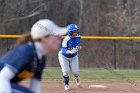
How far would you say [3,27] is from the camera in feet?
116

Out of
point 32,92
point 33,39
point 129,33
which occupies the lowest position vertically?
point 129,33

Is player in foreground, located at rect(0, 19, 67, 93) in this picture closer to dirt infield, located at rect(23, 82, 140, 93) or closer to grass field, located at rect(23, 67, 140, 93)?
grass field, located at rect(23, 67, 140, 93)

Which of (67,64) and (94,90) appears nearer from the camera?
(67,64)

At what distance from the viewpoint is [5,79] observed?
4.94 meters

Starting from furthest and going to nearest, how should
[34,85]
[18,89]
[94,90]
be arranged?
[94,90] < [34,85] < [18,89]

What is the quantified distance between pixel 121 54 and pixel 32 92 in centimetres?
2146

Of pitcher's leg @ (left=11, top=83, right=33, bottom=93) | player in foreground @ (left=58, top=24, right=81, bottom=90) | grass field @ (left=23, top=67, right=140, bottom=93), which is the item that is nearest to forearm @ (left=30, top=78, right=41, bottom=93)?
pitcher's leg @ (left=11, top=83, right=33, bottom=93)

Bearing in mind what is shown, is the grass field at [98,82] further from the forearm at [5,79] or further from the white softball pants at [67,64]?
the forearm at [5,79]

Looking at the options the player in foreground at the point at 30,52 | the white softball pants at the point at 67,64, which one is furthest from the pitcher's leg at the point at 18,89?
the white softball pants at the point at 67,64

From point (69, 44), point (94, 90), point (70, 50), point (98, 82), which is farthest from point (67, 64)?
point (98, 82)

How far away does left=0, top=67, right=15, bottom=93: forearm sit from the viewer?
4.92 metres

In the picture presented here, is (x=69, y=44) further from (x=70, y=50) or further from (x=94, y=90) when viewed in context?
(x=94, y=90)

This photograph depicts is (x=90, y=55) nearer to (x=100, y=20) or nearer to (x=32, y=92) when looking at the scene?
(x=100, y=20)

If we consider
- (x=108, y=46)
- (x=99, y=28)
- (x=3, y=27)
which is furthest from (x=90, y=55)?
(x=99, y=28)
